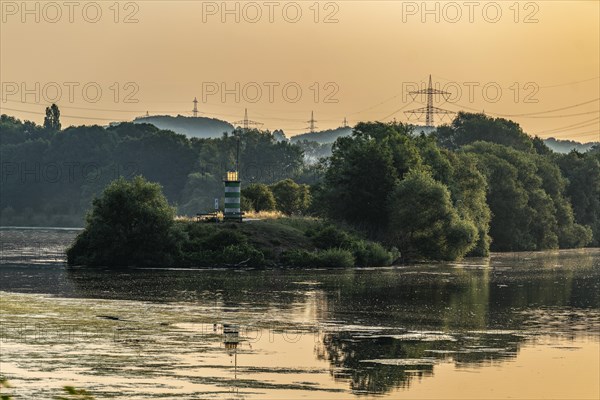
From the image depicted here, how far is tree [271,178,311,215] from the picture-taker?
115 m

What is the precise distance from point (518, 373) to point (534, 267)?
2200 inches

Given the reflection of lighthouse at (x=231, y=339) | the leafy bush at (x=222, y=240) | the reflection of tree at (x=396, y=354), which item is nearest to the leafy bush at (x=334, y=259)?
the leafy bush at (x=222, y=240)

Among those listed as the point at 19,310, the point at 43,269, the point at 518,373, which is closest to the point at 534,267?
the point at 43,269

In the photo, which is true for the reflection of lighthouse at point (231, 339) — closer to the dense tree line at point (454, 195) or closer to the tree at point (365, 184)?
the dense tree line at point (454, 195)

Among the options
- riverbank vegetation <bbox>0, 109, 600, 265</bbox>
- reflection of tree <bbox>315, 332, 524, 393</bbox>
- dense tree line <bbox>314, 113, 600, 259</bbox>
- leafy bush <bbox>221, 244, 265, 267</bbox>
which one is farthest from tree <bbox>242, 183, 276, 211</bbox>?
reflection of tree <bbox>315, 332, 524, 393</bbox>

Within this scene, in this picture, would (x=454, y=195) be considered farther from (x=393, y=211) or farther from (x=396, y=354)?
(x=396, y=354)

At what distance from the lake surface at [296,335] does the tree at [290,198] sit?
1377 inches

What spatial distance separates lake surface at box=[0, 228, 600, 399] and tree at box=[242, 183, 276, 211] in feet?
98.3

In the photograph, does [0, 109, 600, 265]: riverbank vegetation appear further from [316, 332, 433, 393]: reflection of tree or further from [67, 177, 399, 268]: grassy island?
[316, 332, 433, 393]: reflection of tree

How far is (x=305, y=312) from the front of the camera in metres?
55.2

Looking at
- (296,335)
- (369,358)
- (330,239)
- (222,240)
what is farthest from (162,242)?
(369,358)

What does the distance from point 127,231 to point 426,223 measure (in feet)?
80.5

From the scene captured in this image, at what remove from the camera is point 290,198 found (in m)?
116

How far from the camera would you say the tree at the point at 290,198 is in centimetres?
11461
